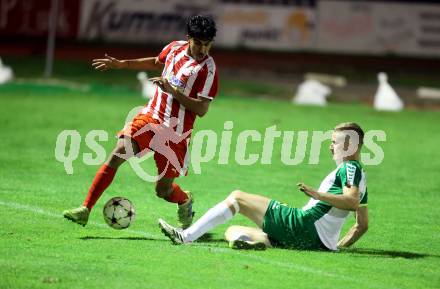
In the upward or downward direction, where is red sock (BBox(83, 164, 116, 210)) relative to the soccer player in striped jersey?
downward

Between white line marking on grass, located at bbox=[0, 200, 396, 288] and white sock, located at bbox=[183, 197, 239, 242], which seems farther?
white sock, located at bbox=[183, 197, 239, 242]

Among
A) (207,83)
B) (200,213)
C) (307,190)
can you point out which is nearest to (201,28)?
(207,83)

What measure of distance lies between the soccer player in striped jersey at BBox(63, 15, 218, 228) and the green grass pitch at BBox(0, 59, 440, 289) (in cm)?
50

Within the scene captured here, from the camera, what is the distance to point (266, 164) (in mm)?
14727

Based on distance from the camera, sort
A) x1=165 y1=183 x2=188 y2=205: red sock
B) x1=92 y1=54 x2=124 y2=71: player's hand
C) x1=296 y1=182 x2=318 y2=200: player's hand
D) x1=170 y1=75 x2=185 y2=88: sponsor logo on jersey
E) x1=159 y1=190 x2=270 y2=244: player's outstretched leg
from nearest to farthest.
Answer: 1. x1=296 y1=182 x2=318 y2=200: player's hand
2. x1=159 y1=190 x2=270 y2=244: player's outstretched leg
3. x1=170 y1=75 x2=185 y2=88: sponsor logo on jersey
4. x1=165 y1=183 x2=188 y2=205: red sock
5. x1=92 y1=54 x2=124 y2=71: player's hand

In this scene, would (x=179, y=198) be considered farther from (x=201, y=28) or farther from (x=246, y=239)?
(x=201, y=28)

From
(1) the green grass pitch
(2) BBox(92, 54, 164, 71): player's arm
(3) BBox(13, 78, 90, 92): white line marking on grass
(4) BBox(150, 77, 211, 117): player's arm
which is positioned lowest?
(3) BBox(13, 78, 90, 92): white line marking on grass

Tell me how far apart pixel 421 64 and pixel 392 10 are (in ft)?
6.28

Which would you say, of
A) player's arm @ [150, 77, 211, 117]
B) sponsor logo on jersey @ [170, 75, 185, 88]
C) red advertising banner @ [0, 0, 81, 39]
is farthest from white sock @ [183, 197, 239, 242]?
red advertising banner @ [0, 0, 81, 39]

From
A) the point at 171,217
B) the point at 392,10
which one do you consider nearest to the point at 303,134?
the point at 171,217

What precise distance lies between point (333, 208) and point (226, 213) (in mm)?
930

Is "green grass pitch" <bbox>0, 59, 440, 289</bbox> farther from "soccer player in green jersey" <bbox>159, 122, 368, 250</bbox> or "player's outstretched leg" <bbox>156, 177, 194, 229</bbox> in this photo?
"player's outstretched leg" <bbox>156, 177, 194, 229</bbox>

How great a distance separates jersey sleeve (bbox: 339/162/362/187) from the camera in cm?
858

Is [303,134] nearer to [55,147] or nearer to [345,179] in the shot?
[55,147]
